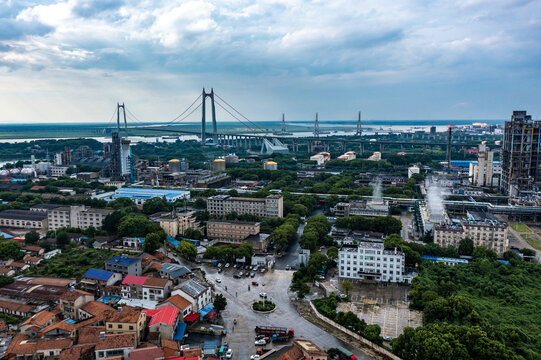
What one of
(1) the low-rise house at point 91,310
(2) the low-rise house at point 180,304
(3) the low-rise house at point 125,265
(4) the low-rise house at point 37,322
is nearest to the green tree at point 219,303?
(2) the low-rise house at point 180,304

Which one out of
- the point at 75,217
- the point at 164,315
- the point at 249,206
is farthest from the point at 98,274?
the point at 249,206

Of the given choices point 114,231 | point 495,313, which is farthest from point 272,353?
point 114,231

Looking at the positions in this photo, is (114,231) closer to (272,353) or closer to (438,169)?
(272,353)

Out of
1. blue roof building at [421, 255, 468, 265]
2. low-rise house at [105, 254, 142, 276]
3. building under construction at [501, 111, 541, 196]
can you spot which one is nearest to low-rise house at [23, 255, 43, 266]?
low-rise house at [105, 254, 142, 276]

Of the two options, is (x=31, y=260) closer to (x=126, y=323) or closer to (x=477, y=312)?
(x=126, y=323)

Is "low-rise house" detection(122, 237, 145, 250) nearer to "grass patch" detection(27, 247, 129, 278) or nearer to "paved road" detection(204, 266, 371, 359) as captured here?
"grass patch" detection(27, 247, 129, 278)

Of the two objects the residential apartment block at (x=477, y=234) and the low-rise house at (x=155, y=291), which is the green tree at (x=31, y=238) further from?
the residential apartment block at (x=477, y=234)
